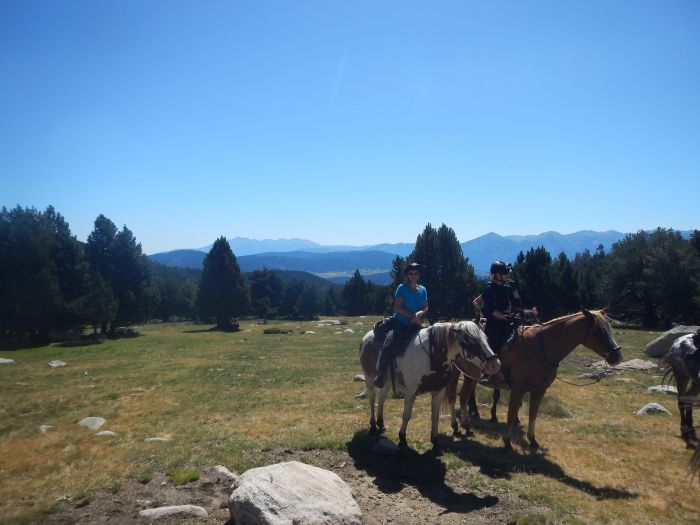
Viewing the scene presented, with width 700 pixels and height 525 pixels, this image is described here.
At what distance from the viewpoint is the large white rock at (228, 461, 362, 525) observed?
20.8 feet

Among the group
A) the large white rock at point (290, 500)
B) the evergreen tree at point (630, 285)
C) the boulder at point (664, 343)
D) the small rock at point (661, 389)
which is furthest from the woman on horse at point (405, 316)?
the evergreen tree at point (630, 285)

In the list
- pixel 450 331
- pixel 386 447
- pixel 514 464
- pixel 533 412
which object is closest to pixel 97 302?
pixel 386 447

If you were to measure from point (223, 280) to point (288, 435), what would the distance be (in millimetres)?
47955

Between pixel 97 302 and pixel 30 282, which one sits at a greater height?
pixel 30 282

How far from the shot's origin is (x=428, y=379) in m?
9.63

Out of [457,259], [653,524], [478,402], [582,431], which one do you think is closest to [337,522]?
[653,524]

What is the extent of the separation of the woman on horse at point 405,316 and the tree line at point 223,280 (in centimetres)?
3578

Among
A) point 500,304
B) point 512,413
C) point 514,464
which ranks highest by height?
point 500,304

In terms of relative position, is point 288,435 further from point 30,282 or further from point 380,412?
point 30,282

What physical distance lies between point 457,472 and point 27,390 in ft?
71.1

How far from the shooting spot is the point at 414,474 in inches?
349

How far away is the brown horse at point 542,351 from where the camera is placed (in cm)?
979

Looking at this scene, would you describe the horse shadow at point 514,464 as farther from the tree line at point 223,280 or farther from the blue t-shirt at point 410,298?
the tree line at point 223,280

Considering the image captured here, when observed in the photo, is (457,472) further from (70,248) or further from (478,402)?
(70,248)
